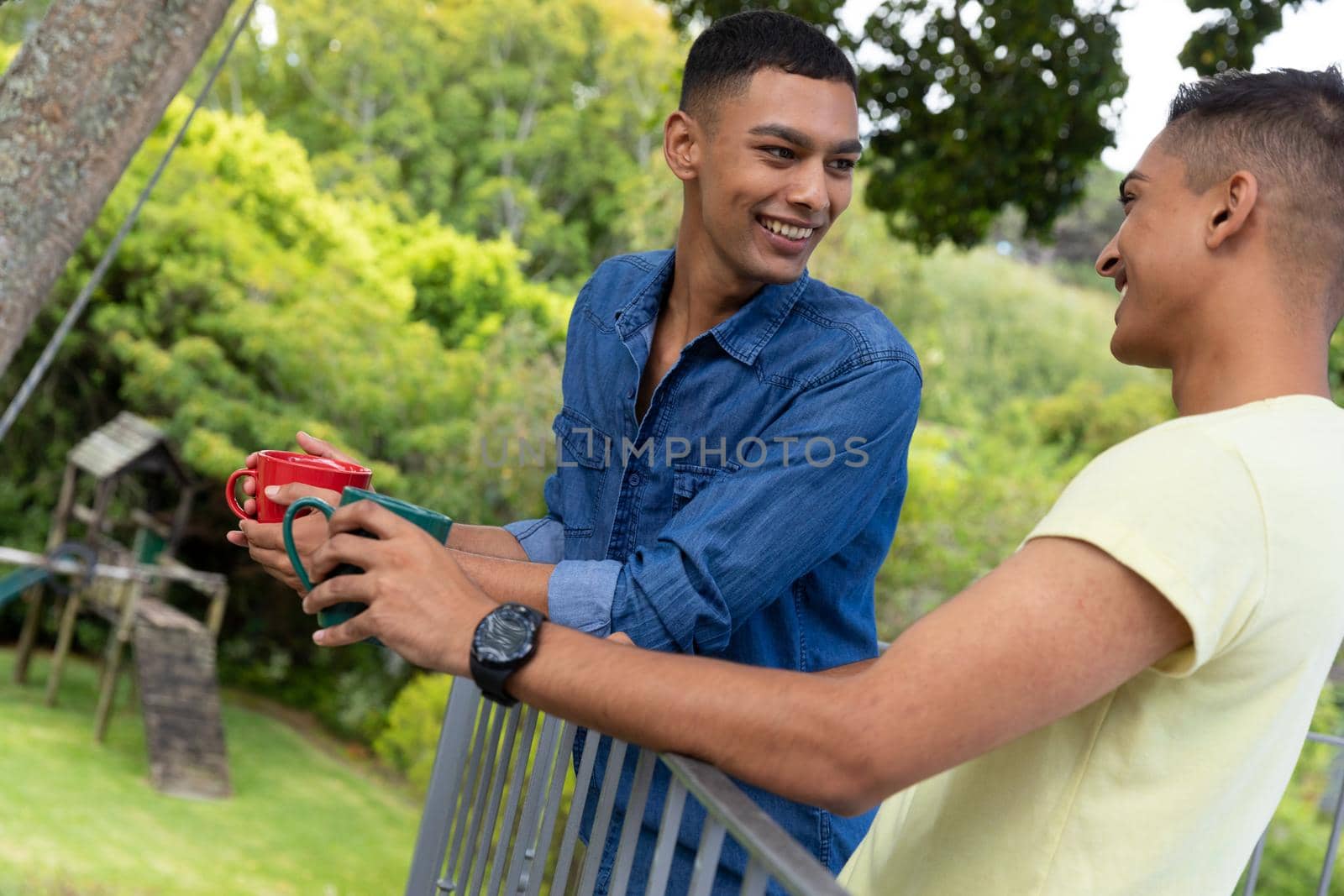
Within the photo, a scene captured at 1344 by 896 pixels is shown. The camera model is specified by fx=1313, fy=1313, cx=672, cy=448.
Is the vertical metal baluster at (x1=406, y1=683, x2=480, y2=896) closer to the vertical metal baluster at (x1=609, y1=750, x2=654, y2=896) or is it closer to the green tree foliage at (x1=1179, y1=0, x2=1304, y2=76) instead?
the vertical metal baluster at (x1=609, y1=750, x2=654, y2=896)

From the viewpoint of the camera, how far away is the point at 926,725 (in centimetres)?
84

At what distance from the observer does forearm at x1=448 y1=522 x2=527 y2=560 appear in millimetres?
1599

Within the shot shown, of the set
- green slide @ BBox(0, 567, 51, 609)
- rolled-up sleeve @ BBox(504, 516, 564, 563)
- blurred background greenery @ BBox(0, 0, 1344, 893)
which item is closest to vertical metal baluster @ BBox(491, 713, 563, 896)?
rolled-up sleeve @ BBox(504, 516, 564, 563)

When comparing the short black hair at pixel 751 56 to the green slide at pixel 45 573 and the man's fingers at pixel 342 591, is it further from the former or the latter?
the green slide at pixel 45 573

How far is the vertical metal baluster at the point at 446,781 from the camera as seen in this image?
193 centimetres

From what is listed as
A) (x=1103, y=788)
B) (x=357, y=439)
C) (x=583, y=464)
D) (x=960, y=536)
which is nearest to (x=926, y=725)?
(x=1103, y=788)

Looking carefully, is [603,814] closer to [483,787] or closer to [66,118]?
[483,787]

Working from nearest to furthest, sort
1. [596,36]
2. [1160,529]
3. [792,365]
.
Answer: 1. [1160,529]
2. [792,365]
3. [596,36]

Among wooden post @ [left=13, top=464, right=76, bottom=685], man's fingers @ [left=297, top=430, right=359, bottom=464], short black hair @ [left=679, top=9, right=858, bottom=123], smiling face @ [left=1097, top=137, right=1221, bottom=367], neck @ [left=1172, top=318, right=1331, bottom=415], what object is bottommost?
wooden post @ [left=13, top=464, right=76, bottom=685]

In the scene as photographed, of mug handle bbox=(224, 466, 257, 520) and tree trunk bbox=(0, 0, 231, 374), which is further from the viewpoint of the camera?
tree trunk bbox=(0, 0, 231, 374)

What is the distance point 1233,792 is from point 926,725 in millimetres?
264

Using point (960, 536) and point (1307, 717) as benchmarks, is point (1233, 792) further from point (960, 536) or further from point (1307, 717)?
point (960, 536)

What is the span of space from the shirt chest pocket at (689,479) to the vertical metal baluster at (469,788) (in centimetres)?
46

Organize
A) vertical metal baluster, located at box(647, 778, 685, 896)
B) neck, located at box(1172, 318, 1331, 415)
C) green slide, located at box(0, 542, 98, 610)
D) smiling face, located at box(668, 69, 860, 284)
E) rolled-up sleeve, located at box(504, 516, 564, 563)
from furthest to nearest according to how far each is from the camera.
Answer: green slide, located at box(0, 542, 98, 610)
rolled-up sleeve, located at box(504, 516, 564, 563)
smiling face, located at box(668, 69, 860, 284)
vertical metal baluster, located at box(647, 778, 685, 896)
neck, located at box(1172, 318, 1331, 415)
